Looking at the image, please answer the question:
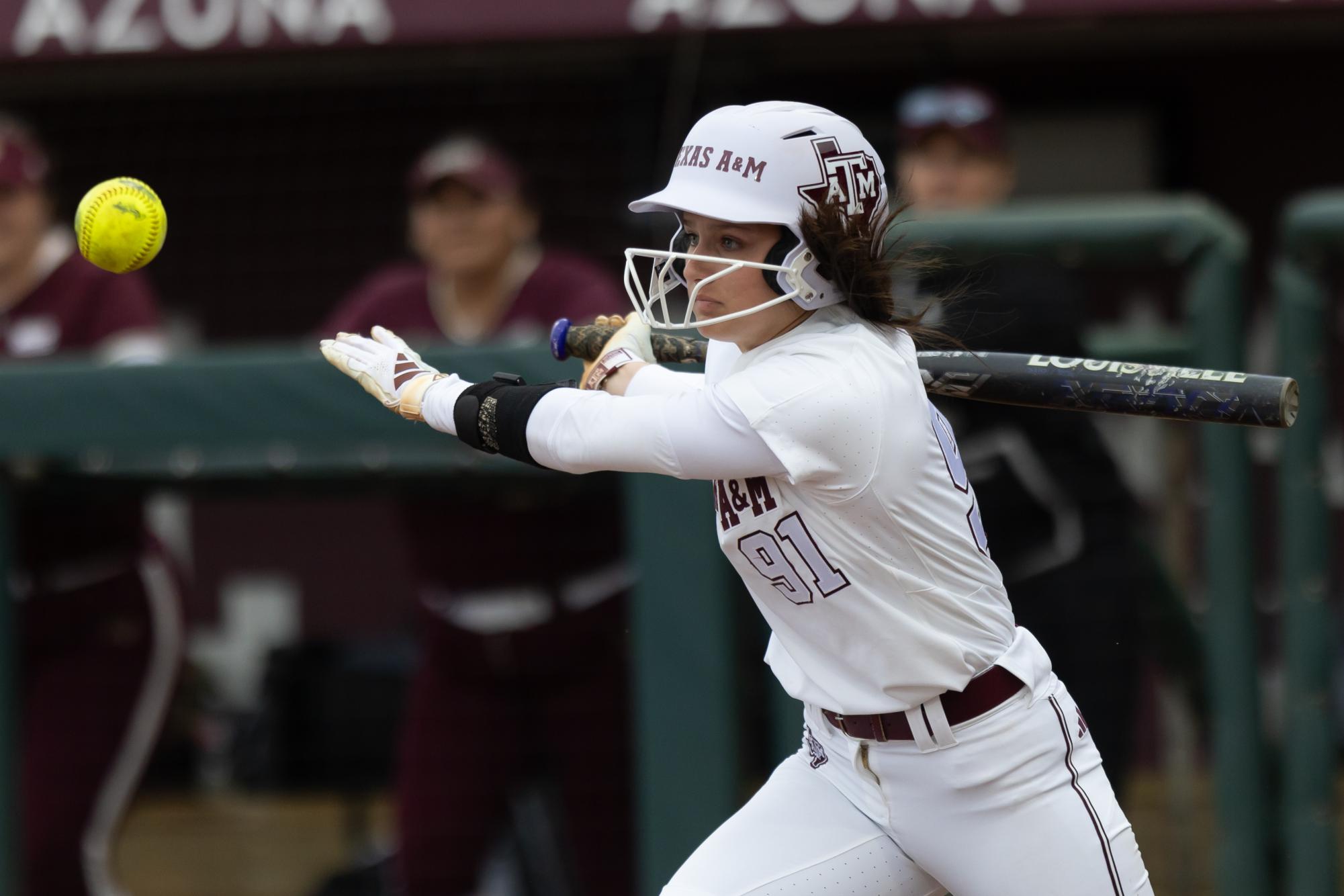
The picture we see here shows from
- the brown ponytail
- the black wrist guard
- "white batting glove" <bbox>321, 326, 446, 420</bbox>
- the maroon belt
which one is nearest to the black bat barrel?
the brown ponytail

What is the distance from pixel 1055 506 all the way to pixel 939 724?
3.91 ft

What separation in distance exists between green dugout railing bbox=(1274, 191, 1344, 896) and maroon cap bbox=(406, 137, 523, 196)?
1702 mm

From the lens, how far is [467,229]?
405 centimetres

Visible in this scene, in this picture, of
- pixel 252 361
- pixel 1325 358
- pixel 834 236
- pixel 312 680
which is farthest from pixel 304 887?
pixel 834 236

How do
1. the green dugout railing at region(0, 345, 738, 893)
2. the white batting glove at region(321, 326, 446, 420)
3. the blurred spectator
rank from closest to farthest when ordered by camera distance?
the white batting glove at region(321, 326, 446, 420) → the blurred spectator → the green dugout railing at region(0, 345, 738, 893)

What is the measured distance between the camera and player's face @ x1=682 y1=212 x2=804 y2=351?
2434 mm

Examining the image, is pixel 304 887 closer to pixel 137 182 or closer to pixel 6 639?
pixel 6 639

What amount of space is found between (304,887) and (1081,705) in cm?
289

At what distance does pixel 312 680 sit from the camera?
5.62 m

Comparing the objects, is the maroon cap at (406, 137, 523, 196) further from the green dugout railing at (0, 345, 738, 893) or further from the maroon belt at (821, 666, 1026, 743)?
the maroon belt at (821, 666, 1026, 743)

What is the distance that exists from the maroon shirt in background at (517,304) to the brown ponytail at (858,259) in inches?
53.3

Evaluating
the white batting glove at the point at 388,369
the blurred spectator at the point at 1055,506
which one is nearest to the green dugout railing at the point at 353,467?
the blurred spectator at the point at 1055,506

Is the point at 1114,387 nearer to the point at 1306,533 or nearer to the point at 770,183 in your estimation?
the point at 770,183

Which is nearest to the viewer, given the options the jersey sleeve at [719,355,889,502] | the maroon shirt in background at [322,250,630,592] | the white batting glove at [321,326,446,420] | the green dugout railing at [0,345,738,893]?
the jersey sleeve at [719,355,889,502]
